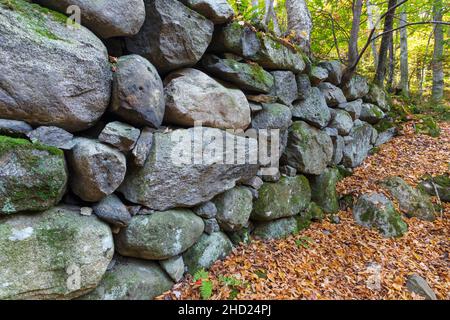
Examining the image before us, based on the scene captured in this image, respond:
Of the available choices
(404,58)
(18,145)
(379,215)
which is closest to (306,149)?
(379,215)

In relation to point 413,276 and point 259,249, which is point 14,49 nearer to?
point 259,249

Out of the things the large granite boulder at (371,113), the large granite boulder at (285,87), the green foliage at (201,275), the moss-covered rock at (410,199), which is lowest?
the green foliage at (201,275)

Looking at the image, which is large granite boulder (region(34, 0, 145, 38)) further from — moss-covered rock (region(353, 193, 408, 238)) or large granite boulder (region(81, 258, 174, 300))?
moss-covered rock (region(353, 193, 408, 238))

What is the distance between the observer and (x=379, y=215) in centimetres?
541

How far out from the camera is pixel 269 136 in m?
5.01

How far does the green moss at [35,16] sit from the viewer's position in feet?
8.20

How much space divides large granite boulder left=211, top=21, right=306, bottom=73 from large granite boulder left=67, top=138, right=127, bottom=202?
258cm

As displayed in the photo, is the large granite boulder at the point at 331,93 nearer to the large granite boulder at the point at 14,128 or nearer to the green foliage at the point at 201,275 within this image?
the green foliage at the point at 201,275

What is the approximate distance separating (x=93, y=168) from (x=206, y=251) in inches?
84.7

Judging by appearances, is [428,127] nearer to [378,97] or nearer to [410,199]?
[378,97]

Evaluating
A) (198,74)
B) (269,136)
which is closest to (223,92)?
(198,74)

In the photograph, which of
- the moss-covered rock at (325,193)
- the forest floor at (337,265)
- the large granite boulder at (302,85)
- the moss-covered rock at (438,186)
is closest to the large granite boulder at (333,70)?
the large granite boulder at (302,85)

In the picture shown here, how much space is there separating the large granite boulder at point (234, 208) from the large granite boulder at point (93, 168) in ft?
5.95
